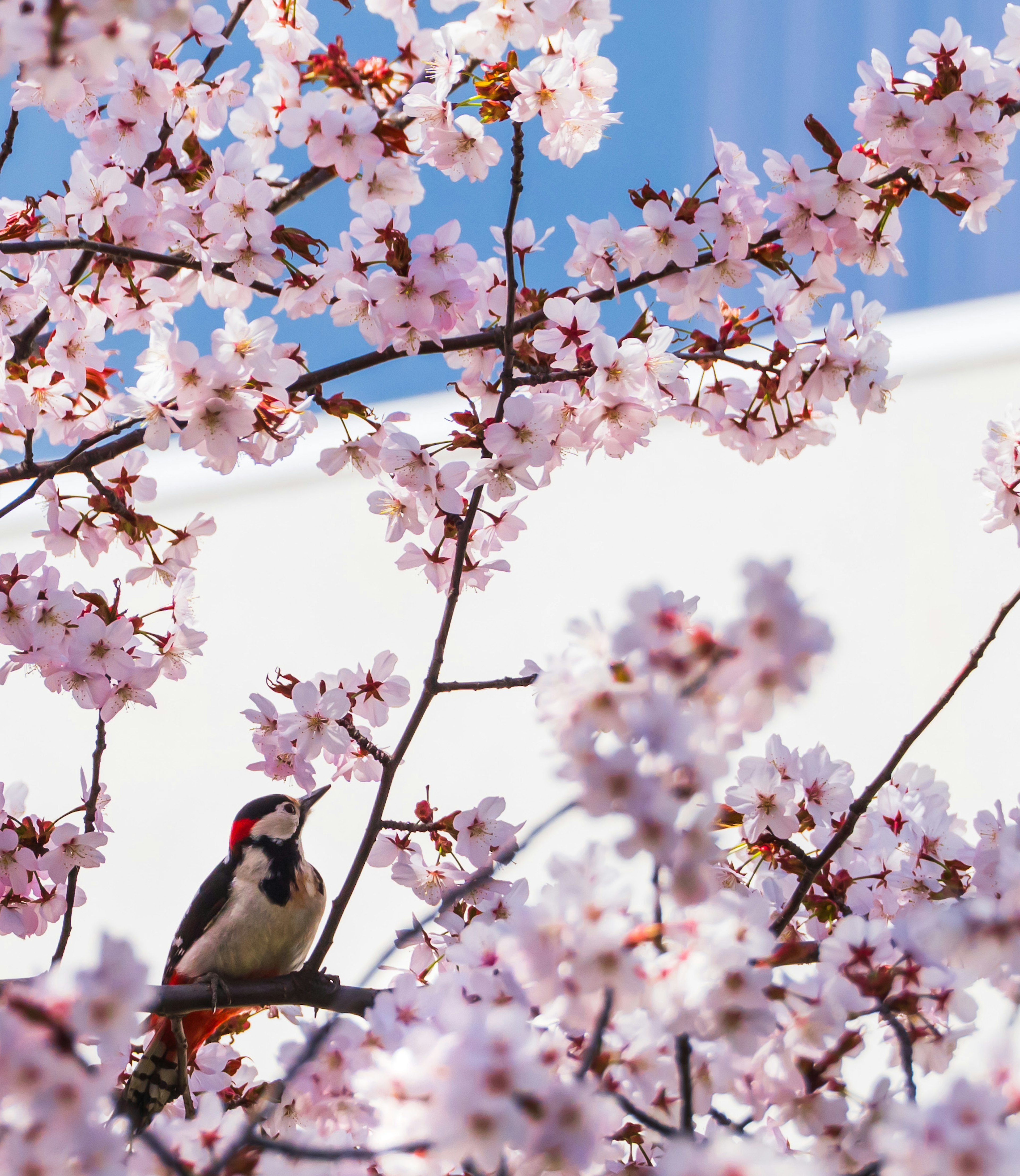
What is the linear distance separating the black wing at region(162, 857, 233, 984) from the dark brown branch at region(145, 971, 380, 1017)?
51 centimetres

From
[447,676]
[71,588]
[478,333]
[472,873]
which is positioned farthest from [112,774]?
[478,333]

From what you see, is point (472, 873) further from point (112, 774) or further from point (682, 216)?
point (112, 774)

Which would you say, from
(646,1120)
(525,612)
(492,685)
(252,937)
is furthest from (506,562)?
(525,612)

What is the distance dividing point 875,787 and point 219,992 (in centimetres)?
96

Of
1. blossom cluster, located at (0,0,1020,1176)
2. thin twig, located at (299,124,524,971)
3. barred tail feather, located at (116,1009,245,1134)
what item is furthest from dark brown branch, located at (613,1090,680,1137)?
barred tail feather, located at (116,1009,245,1134)

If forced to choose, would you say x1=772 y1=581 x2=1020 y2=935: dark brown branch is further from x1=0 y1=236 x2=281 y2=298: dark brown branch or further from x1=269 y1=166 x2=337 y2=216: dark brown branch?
x1=269 y1=166 x2=337 y2=216: dark brown branch

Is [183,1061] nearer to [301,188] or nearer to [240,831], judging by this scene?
[240,831]

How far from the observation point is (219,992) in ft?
4.92

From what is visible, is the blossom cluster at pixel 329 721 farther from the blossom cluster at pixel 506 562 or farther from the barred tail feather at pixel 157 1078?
the barred tail feather at pixel 157 1078

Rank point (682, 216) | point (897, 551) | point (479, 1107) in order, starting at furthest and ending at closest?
point (897, 551) < point (682, 216) < point (479, 1107)

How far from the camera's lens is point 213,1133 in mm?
1044

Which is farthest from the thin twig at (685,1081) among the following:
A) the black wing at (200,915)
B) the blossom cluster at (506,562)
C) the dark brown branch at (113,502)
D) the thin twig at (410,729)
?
the black wing at (200,915)

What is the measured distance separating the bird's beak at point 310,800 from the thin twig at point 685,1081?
1316mm

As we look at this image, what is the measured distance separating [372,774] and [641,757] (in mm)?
1194
